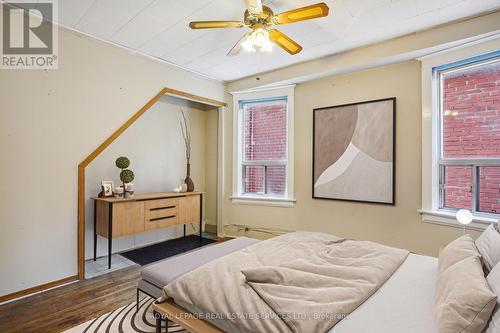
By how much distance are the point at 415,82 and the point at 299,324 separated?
2825mm

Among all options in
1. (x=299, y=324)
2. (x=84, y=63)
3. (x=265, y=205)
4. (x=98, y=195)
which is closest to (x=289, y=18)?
(x=299, y=324)

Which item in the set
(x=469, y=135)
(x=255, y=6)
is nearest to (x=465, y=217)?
(x=469, y=135)

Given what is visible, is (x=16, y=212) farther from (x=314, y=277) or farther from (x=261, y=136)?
(x=261, y=136)

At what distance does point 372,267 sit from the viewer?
1.56 meters

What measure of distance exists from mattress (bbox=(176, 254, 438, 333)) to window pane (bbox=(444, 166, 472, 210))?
1393mm

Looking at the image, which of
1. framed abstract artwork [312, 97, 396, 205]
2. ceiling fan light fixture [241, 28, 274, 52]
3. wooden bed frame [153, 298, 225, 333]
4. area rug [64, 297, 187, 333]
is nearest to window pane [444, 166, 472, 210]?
framed abstract artwork [312, 97, 396, 205]

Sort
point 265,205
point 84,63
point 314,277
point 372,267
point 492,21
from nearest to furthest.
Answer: point 314,277, point 372,267, point 492,21, point 84,63, point 265,205

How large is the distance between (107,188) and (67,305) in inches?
53.3

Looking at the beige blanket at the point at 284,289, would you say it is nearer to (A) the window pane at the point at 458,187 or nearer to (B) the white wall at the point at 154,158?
(A) the window pane at the point at 458,187

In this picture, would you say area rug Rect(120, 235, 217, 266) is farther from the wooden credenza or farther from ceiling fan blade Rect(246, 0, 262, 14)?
ceiling fan blade Rect(246, 0, 262, 14)

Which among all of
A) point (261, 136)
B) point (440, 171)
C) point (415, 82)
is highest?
point (415, 82)

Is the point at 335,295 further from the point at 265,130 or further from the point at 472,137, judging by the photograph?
the point at 265,130

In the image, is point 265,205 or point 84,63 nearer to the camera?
point 84,63

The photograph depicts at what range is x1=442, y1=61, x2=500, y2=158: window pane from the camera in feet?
8.04
